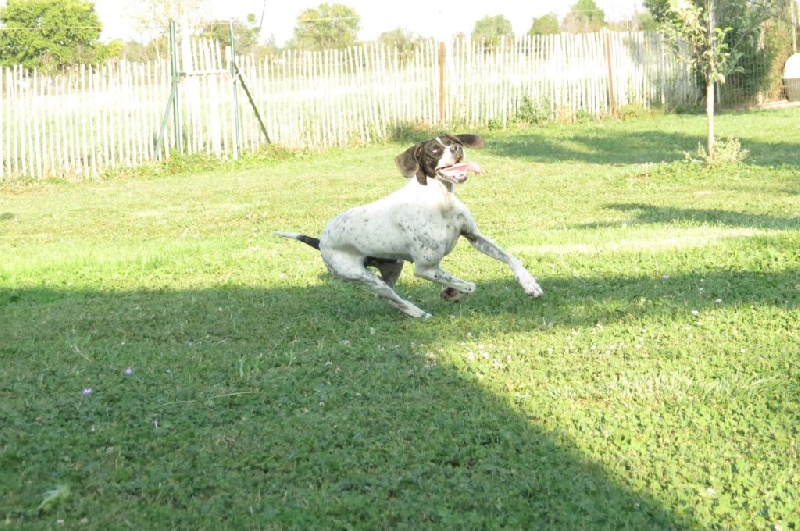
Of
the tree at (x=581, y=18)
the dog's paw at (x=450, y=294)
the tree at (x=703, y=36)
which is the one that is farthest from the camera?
the tree at (x=581, y=18)

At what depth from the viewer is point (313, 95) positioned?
20.8m

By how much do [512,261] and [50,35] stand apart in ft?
201

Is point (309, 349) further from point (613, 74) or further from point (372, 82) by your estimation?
point (613, 74)

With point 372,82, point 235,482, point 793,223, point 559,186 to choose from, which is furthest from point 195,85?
point 235,482

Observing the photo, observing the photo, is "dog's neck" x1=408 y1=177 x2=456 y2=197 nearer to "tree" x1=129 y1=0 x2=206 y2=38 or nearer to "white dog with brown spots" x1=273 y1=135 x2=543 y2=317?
"white dog with brown spots" x1=273 y1=135 x2=543 y2=317

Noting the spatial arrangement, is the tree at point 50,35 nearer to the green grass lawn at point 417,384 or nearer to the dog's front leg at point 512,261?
the green grass lawn at point 417,384

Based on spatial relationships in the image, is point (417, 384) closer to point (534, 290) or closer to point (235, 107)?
point (534, 290)

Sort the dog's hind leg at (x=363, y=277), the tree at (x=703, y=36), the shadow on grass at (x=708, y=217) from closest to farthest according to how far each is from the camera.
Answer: the dog's hind leg at (x=363, y=277)
the shadow on grass at (x=708, y=217)
the tree at (x=703, y=36)

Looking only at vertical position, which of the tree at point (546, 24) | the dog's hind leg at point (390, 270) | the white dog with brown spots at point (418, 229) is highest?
the tree at point (546, 24)

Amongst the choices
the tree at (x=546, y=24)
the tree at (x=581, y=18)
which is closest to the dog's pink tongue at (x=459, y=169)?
the tree at (x=546, y=24)

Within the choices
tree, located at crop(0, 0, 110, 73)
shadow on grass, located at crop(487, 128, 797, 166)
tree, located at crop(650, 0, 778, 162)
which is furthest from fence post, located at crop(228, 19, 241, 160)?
tree, located at crop(0, 0, 110, 73)

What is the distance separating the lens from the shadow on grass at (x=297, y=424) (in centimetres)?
366

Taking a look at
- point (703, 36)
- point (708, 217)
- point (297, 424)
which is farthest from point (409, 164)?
point (703, 36)

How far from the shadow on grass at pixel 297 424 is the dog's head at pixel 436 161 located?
0.90 m
